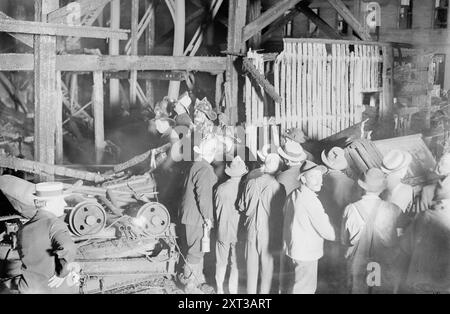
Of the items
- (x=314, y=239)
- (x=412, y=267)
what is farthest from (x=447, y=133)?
(x=314, y=239)

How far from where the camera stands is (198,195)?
19.5ft

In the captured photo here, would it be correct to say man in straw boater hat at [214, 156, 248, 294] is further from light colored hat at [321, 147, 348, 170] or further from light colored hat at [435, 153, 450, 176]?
light colored hat at [435, 153, 450, 176]

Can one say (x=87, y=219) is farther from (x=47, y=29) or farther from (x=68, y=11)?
(x=68, y=11)

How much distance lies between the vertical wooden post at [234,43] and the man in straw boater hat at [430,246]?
345 centimetres

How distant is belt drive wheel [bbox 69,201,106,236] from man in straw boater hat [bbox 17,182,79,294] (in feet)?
2.70

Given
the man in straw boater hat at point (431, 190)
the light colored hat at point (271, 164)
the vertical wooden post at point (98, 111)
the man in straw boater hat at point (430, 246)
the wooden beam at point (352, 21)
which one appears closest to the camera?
the man in straw boater hat at point (430, 246)

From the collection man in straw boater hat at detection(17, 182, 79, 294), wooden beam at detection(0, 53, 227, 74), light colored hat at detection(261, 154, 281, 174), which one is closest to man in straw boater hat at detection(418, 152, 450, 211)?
light colored hat at detection(261, 154, 281, 174)

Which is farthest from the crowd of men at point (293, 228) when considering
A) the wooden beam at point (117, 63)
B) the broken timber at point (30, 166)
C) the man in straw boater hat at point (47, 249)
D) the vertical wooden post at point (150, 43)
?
the vertical wooden post at point (150, 43)

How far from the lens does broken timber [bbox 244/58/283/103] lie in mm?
7461

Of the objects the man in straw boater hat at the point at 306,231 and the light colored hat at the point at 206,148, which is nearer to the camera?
the man in straw boater hat at the point at 306,231

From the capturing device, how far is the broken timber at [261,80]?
24.5 feet

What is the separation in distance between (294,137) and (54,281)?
11.8 feet

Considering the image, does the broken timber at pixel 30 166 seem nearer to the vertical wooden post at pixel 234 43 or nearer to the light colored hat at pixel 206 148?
the light colored hat at pixel 206 148

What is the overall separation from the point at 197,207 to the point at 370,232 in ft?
7.04
